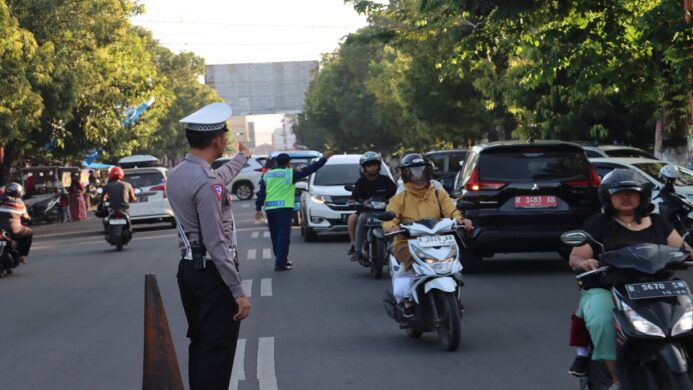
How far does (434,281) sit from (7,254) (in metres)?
11.0

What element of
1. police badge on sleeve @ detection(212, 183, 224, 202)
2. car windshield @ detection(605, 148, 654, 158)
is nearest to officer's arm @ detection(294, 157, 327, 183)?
police badge on sleeve @ detection(212, 183, 224, 202)

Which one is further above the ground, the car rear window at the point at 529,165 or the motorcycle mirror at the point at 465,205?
the car rear window at the point at 529,165

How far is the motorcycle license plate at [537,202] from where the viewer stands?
13.7 meters

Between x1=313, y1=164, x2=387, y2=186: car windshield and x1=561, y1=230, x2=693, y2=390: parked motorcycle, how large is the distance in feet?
53.0

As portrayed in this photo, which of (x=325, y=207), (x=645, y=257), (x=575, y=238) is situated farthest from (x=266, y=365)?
(x=325, y=207)

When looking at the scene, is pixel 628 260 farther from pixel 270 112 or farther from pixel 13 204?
pixel 270 112

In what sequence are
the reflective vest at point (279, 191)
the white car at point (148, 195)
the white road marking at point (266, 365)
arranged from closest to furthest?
1. the white road marking at point (266, 365)
2. the reflective vest at point (279, 191)
3. the white car at point (148, 195)

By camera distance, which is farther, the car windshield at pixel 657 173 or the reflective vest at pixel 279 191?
the car windshield at pixel 657 173

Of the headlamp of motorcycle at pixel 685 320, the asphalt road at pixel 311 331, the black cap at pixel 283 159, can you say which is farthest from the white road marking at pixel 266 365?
the black cap at pixel 283 159

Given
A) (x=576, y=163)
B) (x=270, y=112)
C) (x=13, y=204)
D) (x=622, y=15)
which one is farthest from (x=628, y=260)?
(x=270, y=112)

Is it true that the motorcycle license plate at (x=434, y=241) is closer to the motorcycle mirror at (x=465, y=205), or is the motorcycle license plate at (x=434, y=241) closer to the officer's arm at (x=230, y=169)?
the officer's arm at (x=230, y=169)

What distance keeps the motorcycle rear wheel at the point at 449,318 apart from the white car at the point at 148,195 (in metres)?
20.6

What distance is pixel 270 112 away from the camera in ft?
244

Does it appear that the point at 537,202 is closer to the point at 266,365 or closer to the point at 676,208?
the point at 676,208
